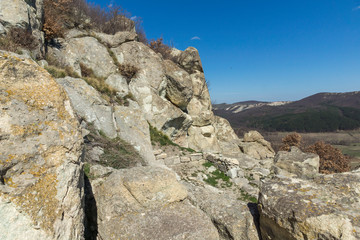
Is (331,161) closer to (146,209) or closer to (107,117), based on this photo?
(107,117)

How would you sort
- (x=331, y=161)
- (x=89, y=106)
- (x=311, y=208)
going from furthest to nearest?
(x=331, y=161) → (x=89, y=106) → (x=311, y=208)

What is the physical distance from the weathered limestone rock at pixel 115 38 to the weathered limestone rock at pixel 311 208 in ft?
59.7

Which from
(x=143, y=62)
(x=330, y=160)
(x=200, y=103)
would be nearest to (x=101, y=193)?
(x=143, y=62)

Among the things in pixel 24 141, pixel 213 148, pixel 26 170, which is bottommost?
pixel 213 148

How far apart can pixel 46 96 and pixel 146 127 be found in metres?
9.28

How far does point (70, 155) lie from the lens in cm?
359

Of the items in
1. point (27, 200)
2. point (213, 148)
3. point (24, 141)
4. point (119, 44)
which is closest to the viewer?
point (27, 200)

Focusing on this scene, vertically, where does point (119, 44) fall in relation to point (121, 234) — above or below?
above

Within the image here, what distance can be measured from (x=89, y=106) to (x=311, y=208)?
34.7ft

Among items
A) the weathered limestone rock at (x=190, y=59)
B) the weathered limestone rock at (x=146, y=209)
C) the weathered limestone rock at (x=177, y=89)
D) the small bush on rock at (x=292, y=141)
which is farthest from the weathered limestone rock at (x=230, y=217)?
the small bush on rock at (x=292, y=141)

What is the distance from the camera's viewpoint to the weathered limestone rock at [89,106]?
1029 centimetres

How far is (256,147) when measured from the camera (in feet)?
78.7

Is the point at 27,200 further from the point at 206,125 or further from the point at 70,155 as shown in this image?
the point at 206,125

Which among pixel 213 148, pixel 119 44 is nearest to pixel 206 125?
pixel 213 148
